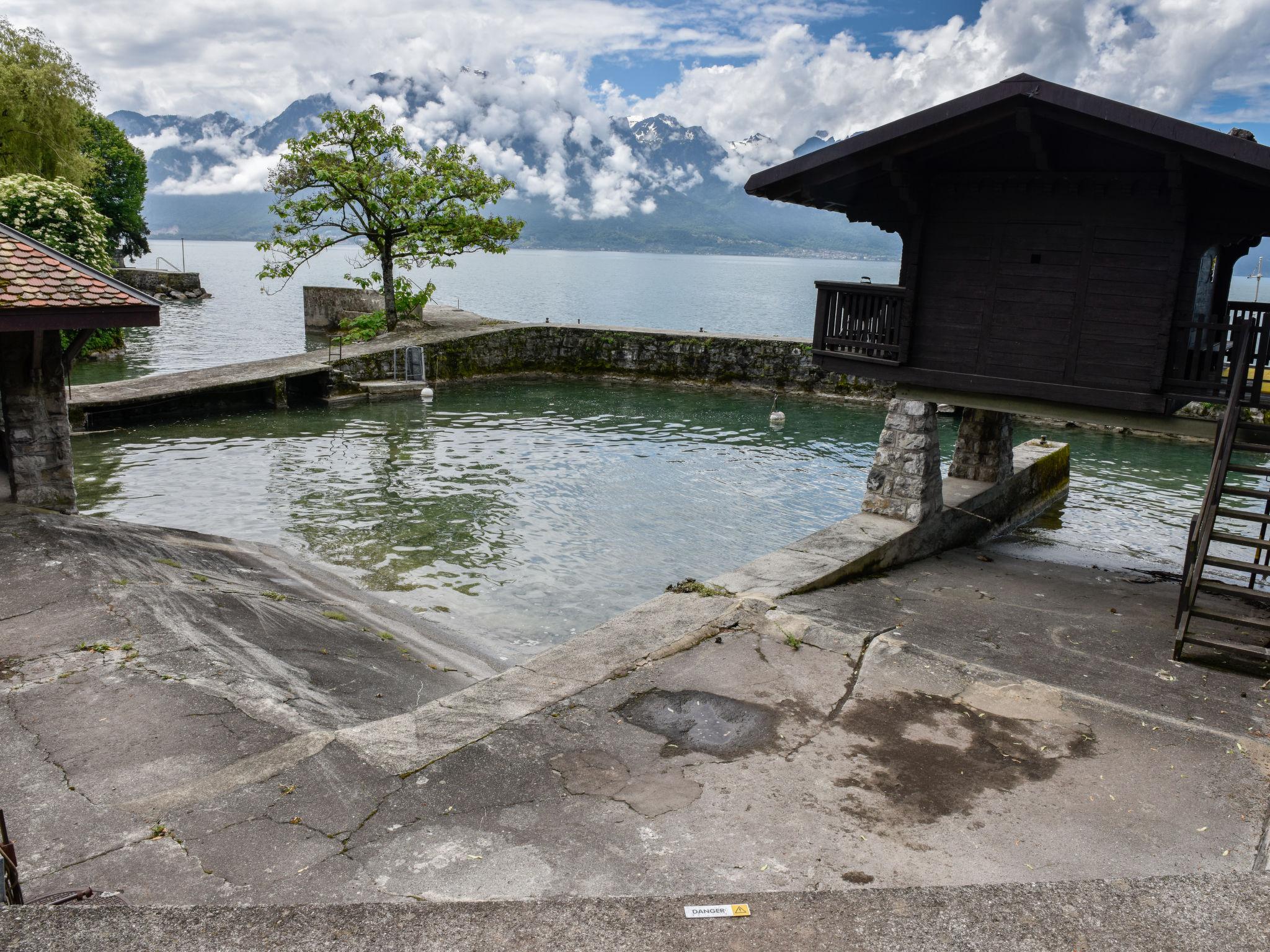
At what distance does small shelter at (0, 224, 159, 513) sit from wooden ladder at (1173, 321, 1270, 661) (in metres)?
11.7

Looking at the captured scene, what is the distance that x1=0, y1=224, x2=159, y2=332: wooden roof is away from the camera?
10.2 metres

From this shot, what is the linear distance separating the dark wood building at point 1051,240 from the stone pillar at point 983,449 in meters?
4.08

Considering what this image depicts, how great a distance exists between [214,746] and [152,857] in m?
1.51

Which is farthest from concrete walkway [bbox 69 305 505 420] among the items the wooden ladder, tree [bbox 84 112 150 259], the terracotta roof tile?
tree [bbox 84 112 150 259]

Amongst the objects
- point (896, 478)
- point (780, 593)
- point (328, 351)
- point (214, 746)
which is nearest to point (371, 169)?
point (328, 351)

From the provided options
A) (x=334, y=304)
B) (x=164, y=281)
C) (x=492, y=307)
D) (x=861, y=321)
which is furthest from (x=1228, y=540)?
(x=492, y=307)

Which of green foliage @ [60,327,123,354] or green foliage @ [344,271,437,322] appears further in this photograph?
green foliage @ [344,271,437,322]

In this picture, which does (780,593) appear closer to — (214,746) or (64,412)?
(214,746)

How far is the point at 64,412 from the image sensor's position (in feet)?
40.4

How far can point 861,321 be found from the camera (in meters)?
13.5

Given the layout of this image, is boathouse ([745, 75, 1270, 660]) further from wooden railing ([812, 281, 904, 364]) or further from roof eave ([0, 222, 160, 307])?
roof eave ([0, 222, 160, 307])

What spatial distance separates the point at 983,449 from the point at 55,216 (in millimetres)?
23511

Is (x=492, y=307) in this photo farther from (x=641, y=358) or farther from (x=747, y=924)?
(x=747, y=924)

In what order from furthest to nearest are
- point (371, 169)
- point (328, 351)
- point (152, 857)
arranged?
point (371, 169), point (328, 351), point (152, 857)
